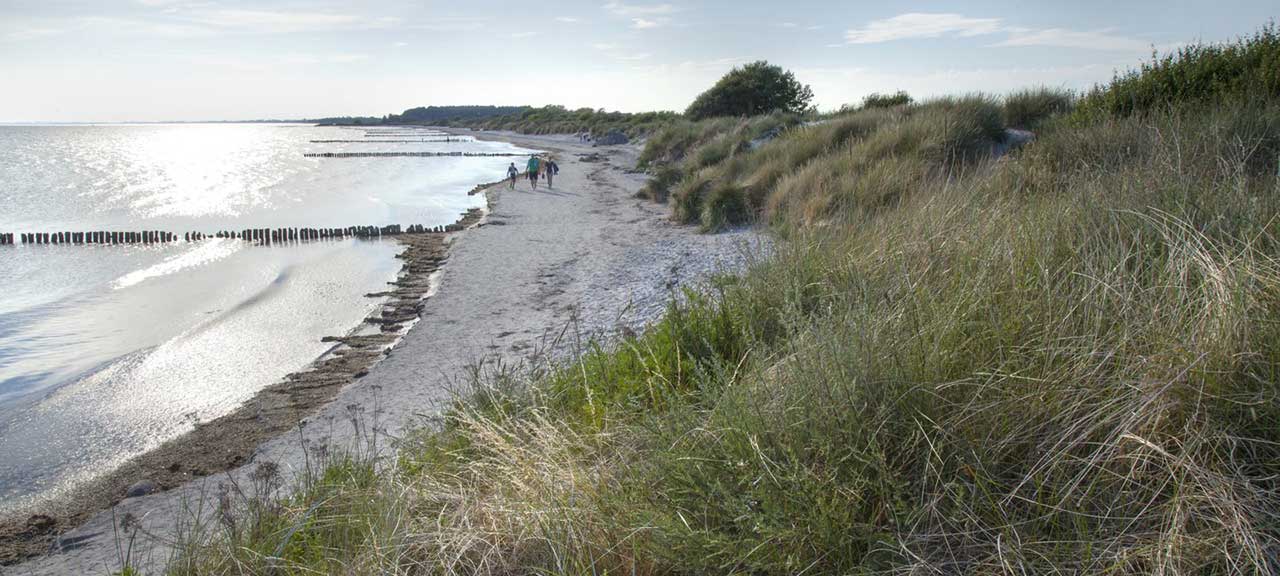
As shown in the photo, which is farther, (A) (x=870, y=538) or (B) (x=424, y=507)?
(B) (x=424, y=507)

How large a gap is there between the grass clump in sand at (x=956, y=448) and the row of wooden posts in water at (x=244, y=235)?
1858 centimetres

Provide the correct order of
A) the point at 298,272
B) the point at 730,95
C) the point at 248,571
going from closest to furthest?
the point at 248,571, the point at 298,272, the point at 730,95

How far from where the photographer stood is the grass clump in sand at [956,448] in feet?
8.04

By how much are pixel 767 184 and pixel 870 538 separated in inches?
534

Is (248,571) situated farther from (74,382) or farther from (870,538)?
(74,382)

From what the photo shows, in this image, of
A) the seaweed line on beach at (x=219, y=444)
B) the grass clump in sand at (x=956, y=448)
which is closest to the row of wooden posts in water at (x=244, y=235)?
the seaweed line on beach at (x=219, y=444)

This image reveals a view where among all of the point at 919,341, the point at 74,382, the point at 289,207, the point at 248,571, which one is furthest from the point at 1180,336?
the point at 289,207

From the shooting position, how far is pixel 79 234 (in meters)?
22.7

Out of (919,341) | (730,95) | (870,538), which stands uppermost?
(730,95)

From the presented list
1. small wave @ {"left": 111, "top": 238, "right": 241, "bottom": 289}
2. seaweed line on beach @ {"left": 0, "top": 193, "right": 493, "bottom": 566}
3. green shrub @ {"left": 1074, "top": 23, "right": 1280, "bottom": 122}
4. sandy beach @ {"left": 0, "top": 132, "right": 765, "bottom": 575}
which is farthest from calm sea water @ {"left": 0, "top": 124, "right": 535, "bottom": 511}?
green shrub @ {"left": 1074, "top": 23, "right": 1280, "bottom": 122}

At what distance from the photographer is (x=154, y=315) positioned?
14.0 m

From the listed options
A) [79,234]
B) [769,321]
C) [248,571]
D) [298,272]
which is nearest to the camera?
[248,571]

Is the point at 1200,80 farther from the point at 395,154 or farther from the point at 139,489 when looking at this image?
the point at 395,154

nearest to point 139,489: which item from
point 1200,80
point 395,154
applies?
point 1200,80
